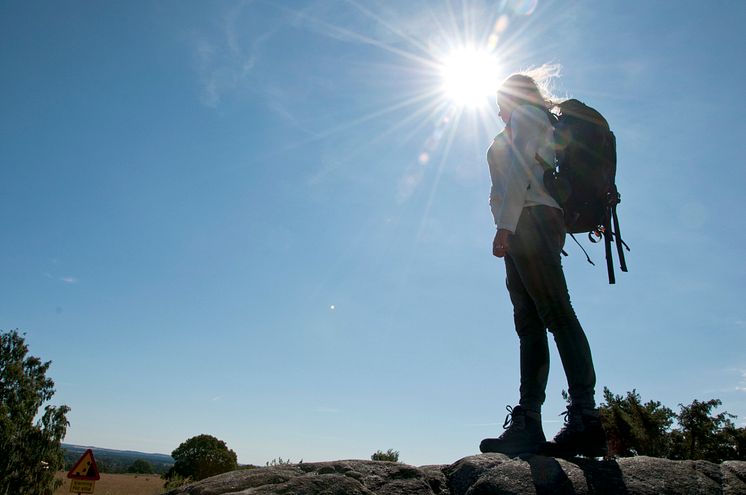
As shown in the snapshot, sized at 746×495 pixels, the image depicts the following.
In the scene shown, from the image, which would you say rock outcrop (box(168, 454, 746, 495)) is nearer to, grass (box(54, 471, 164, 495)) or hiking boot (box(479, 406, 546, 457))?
hiking boot (box(479, 406, 546, 457))

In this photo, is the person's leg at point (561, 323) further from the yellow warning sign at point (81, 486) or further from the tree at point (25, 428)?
the tree at point (25, 428)

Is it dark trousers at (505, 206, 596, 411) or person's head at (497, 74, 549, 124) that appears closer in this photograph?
dark trousers at (505, 206, 596, 411)

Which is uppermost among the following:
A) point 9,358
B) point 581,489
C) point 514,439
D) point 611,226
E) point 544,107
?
point 9,358

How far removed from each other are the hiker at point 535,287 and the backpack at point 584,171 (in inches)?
3.9

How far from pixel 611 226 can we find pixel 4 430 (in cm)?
3988

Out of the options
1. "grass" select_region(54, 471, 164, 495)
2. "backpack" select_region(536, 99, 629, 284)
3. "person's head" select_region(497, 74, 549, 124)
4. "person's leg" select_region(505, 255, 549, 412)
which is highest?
"person's head" select_region(497, 74, 549, 124)

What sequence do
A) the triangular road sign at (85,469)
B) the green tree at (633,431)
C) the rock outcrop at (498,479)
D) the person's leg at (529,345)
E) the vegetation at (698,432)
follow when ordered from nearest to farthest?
the rock outcrop at (498,479)
the person's leg at (529,345)
the triangular road sign at (85,469)
the green tree at (633,431)
the vegetation at (698,432)

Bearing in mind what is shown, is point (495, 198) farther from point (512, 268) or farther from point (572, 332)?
point (572, 332)

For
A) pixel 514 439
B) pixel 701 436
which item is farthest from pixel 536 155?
pixel 701 436

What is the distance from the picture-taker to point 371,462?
10.3ft

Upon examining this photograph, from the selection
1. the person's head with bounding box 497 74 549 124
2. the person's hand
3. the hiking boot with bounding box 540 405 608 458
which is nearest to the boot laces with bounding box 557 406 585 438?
the hiking boot with bounding box 540 405 608 458

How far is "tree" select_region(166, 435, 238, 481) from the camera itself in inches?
1539

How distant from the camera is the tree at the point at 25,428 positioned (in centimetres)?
3020

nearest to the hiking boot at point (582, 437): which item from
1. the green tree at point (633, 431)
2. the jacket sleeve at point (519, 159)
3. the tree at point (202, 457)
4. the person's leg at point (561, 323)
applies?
the person's leg at point (561, 323)
